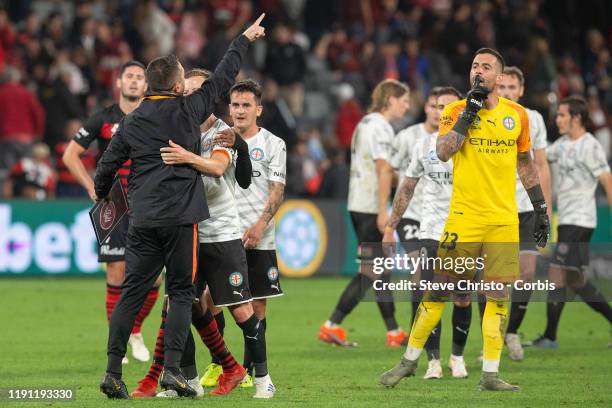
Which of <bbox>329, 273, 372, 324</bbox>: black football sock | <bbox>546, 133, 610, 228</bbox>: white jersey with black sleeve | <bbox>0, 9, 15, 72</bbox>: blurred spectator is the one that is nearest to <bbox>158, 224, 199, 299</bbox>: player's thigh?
<bbox>329, 273, 372, 324</bbox>: black football sock

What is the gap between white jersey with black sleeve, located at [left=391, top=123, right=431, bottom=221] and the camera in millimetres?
12266

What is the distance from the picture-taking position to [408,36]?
25.8 metres

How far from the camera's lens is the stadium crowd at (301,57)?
21.1m

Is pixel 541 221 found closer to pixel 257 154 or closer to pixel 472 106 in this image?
pixel 472 106

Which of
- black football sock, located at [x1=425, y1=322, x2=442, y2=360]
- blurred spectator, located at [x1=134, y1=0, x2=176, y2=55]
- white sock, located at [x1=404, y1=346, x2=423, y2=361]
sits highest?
blurred spectator, located at [x1=134, y1=0, x2=176, y2=55]

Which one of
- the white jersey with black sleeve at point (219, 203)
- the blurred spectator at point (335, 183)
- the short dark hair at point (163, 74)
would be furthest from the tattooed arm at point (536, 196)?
the blurred spectator at point (335, 183)

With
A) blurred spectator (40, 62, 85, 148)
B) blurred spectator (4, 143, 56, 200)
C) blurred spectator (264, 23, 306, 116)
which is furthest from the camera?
blurred spectator (264, 23, 306, 116)

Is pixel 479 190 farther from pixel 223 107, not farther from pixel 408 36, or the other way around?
pixel 408 36

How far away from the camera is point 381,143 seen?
1263cm

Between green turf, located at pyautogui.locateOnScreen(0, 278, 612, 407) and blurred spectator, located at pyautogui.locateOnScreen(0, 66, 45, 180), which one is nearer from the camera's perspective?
green turf, located at pyautogui.locateOnScreen(0, 278, 612, 407)

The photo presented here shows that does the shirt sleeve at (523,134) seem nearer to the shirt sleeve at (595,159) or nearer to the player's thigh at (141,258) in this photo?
the player's thigh at (141,258)

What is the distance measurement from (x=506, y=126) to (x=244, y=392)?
2770 mm

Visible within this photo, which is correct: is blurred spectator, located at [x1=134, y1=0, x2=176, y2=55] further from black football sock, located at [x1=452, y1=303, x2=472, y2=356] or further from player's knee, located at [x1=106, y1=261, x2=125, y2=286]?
black football sock, located at [x1=452, y1=303, x2=472, y2=356]

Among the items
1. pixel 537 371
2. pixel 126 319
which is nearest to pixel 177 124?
pixel 126 319
